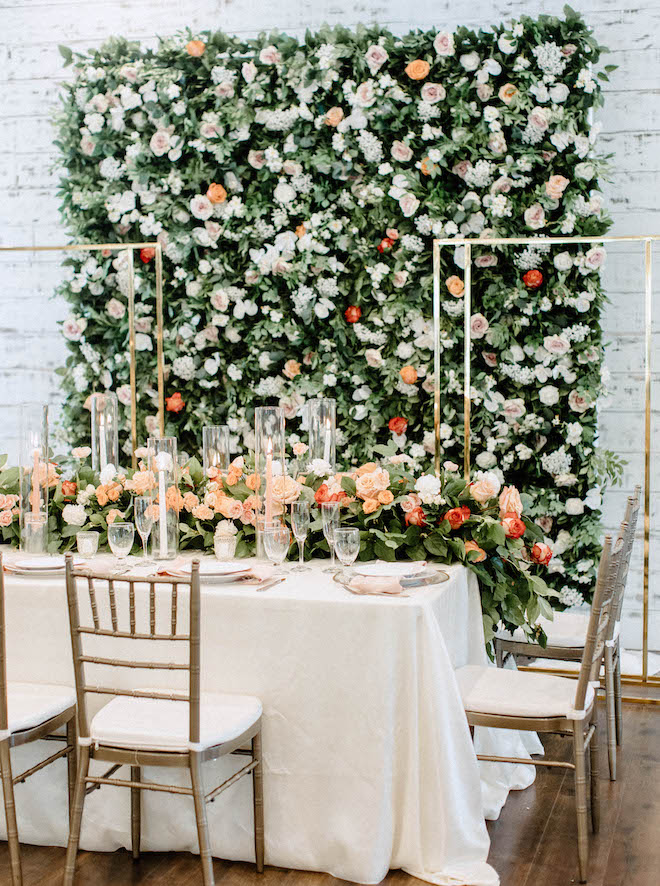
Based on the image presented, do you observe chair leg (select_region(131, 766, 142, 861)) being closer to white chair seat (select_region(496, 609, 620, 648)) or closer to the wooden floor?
the wooden floor

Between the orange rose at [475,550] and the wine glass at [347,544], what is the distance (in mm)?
367

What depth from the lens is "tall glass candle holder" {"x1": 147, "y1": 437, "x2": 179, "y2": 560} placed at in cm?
325

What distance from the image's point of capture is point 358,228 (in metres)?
5.36

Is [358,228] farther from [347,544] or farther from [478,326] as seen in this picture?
[347,544]

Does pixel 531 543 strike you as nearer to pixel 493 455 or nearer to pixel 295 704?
pixel 295 704

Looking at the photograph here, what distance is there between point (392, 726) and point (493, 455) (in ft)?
8.96

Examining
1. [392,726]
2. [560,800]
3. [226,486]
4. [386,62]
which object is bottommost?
[560,800]

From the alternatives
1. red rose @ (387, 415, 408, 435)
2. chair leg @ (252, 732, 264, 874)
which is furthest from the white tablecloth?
red rose @ (387, 415, 408, 435)

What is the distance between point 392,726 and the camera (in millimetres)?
2715

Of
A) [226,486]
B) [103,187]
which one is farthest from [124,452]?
[226,486]

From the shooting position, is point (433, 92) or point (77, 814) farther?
point (433, 92)

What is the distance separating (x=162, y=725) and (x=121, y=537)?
0.69 meters

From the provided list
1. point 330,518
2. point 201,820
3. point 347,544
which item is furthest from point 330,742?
point 330,518

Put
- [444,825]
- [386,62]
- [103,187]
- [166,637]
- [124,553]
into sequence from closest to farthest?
1. [166,637]
2. [444,825]
3. [124,553]
4. [386,62]
5. [103,187]
